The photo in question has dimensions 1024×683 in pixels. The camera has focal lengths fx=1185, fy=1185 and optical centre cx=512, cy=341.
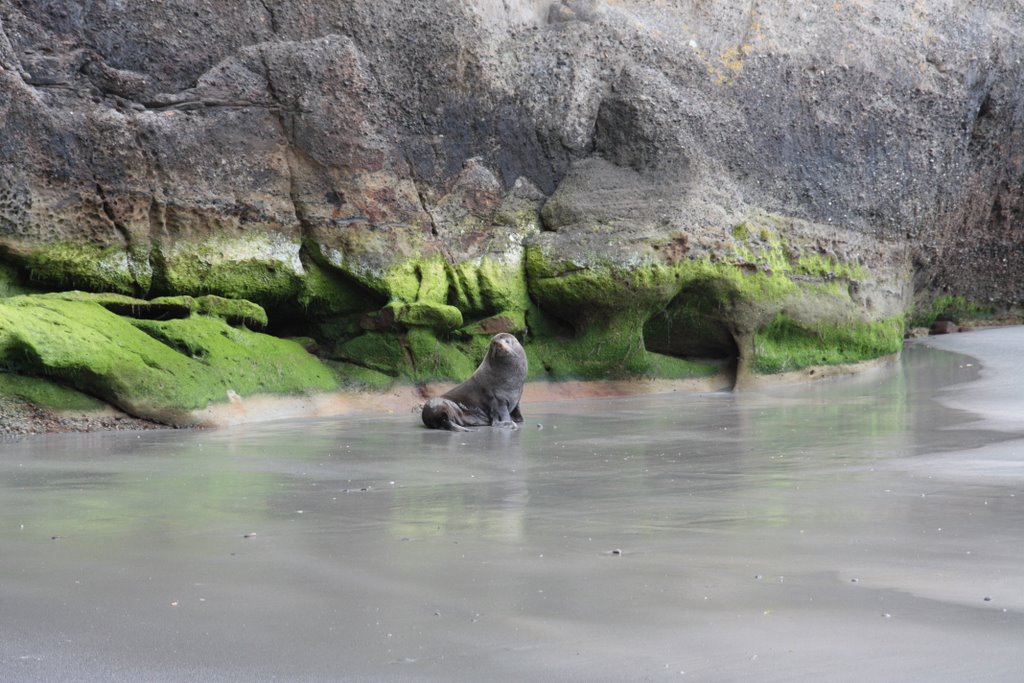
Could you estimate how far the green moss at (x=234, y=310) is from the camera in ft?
37.5

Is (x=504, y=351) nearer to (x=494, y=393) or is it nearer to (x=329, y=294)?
(x=494, y=393)

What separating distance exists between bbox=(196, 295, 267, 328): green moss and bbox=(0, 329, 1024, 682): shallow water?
12.4 feet

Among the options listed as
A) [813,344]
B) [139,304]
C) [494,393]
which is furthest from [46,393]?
[813,344]

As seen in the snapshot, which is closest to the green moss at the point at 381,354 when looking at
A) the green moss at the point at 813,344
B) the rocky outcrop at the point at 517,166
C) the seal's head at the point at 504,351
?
the rocky outcrop at the point at 517,166

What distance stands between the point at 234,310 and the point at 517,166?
464 centimetres

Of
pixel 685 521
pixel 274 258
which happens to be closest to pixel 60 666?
pixel 685 521

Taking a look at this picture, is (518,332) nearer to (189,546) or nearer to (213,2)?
(213,2)

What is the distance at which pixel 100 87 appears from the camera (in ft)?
39.2

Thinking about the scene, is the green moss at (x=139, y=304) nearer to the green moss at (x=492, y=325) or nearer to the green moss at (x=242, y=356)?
the green moss at (x=242, y=356)

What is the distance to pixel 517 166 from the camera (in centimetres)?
1480

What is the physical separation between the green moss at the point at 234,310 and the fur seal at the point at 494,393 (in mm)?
2816

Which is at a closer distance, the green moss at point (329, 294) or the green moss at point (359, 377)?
the green moss at point (359, 377)

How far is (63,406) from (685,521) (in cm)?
614

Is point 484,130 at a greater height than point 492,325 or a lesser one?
greater
